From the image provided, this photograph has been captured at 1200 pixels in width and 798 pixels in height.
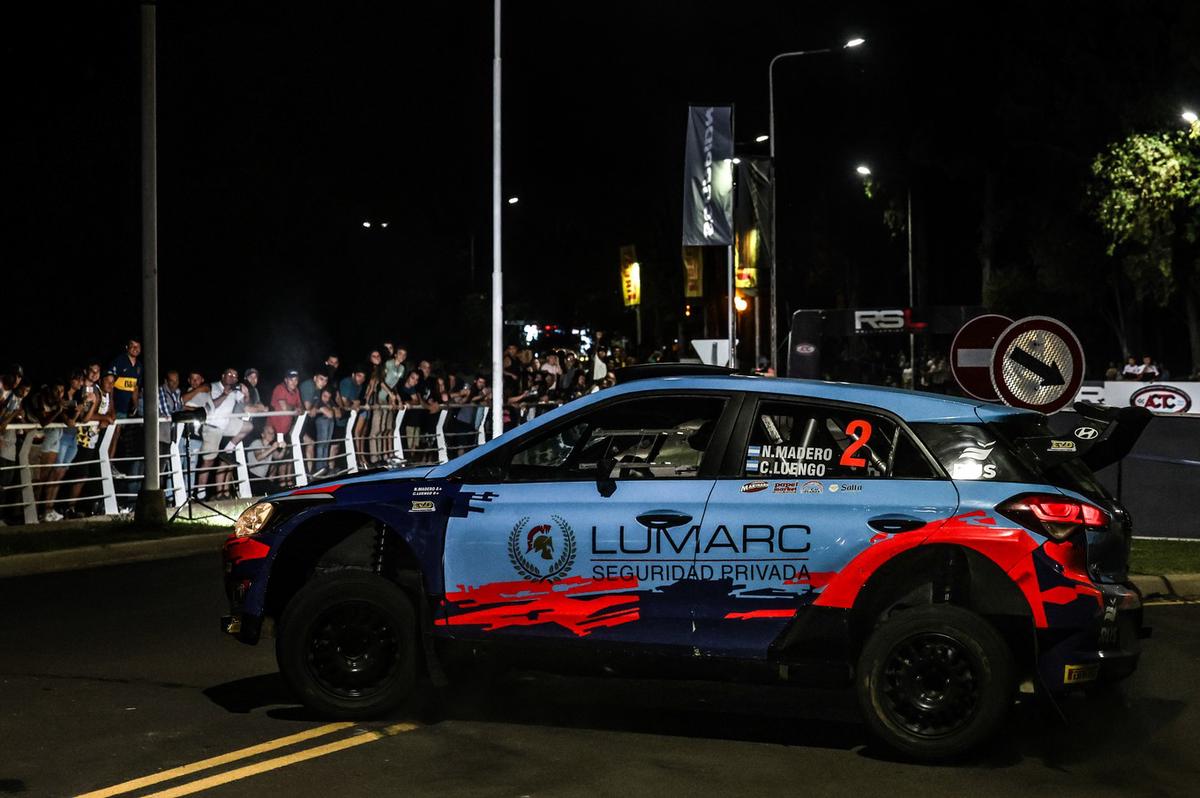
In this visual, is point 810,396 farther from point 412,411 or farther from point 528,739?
point 412,411

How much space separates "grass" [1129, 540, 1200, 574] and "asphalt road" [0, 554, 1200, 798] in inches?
103

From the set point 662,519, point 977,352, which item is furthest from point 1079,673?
point 977,352

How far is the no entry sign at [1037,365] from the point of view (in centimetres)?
1134

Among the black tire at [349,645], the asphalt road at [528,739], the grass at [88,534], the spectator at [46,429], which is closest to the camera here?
the asphalt road at [528,739]

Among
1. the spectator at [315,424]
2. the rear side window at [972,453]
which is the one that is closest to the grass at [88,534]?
the spectator at [315,424]

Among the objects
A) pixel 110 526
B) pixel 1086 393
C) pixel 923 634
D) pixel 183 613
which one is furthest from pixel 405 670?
pixel 1086 393

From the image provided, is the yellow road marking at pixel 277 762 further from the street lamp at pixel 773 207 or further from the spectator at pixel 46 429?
the street lamp at pixel 773 207

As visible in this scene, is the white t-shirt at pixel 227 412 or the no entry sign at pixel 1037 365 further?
the white t-shirt at pixel 227 412

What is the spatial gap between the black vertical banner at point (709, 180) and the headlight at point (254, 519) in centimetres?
2538

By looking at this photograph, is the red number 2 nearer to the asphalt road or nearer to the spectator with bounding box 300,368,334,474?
the asphalt road

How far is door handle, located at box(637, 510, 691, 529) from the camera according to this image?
6977 millimetres

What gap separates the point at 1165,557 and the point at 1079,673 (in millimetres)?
6648

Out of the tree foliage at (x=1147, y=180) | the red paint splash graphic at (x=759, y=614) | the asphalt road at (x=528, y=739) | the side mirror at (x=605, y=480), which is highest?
the tree foliage at (x=1147, y=180)

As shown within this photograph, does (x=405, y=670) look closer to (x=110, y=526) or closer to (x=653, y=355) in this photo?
(x=110, y=526)
